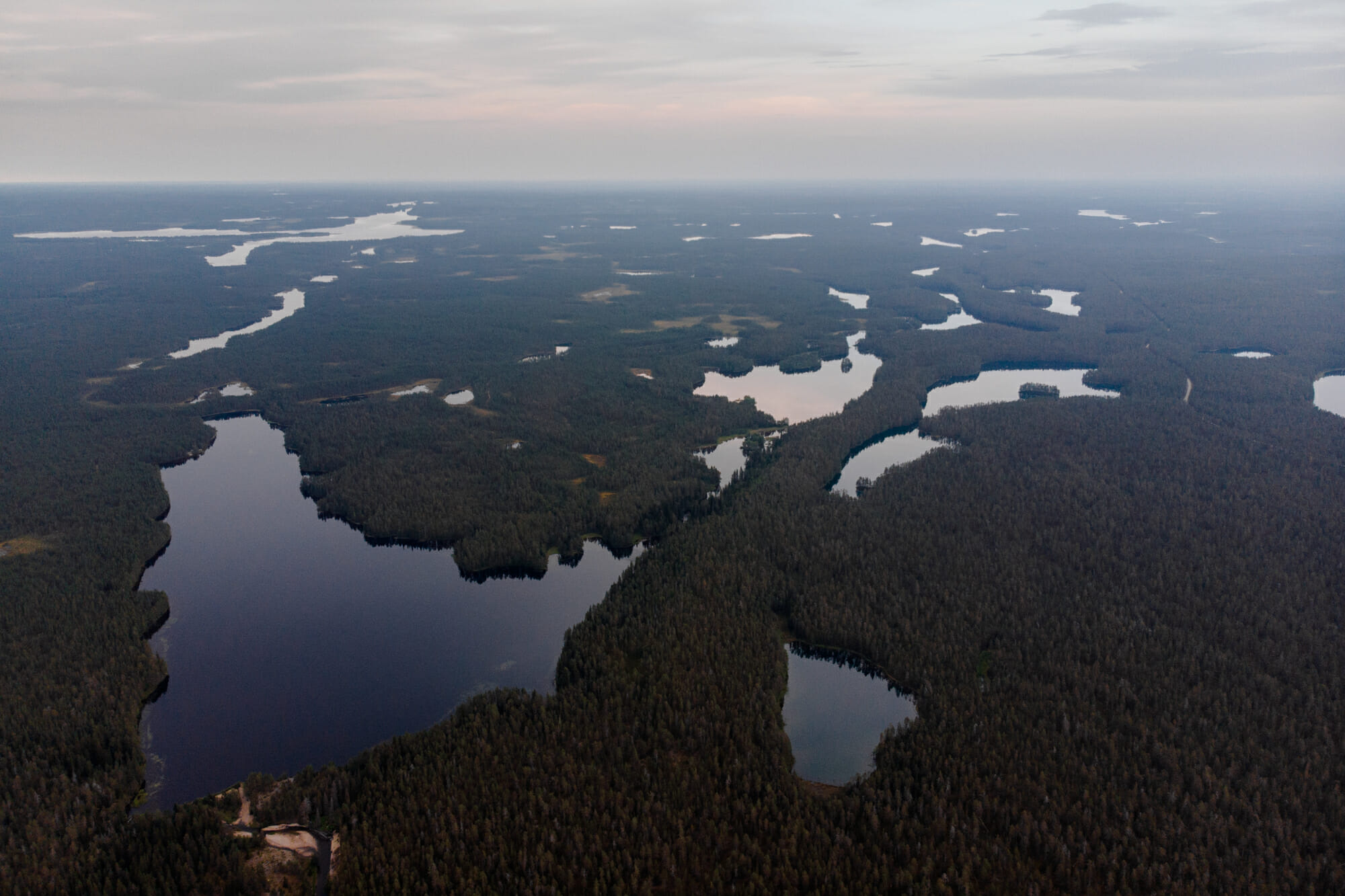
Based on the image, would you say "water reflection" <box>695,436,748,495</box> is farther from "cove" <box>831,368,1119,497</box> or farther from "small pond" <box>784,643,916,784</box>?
"small pond" <box>784,643,916,784</box>

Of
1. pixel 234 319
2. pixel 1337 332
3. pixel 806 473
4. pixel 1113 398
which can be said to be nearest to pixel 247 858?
pixel 806 473

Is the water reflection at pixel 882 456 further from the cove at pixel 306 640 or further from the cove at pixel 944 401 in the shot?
the cove at pixel 306 640

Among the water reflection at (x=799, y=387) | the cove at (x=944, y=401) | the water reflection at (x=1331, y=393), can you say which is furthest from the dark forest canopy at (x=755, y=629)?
the water reflection at (x=799, y=387)

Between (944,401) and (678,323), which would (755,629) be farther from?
(678,323)

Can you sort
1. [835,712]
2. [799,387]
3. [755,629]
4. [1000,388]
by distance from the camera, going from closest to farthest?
1. [835,712]
2. [755,629]
3. [799,387]
4. [1000,388]

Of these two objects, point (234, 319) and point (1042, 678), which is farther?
point (234, 319)

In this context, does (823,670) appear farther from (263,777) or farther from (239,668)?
(239,668)

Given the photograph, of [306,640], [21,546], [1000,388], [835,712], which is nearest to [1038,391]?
[1000,388]
